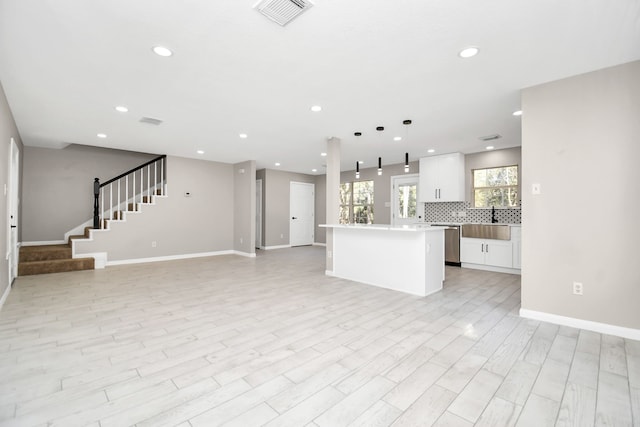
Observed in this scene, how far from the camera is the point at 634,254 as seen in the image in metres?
2.69

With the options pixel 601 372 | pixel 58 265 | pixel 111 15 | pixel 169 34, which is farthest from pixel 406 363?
pixel 58 265

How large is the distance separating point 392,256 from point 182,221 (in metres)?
5.48

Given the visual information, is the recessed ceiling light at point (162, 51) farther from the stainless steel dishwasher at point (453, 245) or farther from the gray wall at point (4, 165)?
the stainless steel dishwasher at point (453, 245)

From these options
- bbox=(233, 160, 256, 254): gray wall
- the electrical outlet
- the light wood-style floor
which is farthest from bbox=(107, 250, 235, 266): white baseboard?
the electrical outlet

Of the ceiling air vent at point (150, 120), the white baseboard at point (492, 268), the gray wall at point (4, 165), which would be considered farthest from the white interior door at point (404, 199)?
the gray wall at point (4, 165)

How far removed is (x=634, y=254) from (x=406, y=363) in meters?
2.44

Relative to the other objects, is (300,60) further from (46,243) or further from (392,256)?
(46,243)

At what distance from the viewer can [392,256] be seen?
14.4ft

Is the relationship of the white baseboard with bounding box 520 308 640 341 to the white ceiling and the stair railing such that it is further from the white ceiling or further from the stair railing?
the stair railing

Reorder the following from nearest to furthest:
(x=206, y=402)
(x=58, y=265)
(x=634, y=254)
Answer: (x=206, y=402) < (x=634, y=254) < (x=58, y=265)

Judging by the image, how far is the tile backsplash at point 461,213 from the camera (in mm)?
6145

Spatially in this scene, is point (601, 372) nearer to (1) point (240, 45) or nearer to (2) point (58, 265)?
(1) point (240, 45)

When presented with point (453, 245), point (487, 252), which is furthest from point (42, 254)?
point (487, 252)

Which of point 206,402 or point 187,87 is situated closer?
point 206,402
